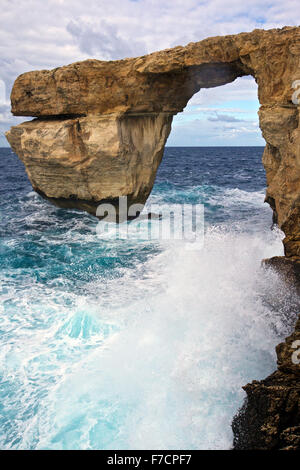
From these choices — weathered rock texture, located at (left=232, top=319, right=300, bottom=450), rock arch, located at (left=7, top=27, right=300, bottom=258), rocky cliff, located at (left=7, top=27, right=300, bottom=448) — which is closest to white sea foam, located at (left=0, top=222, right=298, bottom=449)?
weathered rock texture, located at (left=232, top=319, right=300, bottom=450)

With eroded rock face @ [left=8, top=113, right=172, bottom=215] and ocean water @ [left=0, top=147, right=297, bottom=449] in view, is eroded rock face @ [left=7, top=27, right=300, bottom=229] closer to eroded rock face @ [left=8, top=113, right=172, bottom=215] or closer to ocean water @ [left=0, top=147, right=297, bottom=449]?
eroded rock face @ [left=8, top=113, right=172, bottom=215]

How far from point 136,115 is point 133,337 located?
8928 millimetres

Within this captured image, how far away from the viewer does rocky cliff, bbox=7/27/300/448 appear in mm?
8656

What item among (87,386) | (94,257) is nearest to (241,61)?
(94,257)

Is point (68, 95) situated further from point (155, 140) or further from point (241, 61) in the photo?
point (241, 61)

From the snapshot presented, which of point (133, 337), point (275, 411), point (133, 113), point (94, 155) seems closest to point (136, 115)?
point (133, 113)

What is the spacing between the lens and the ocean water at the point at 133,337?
533 cm

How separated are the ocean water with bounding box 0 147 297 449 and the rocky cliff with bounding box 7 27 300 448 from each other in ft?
6.20

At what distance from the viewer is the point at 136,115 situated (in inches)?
520

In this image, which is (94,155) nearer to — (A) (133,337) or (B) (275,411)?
(A) (133,337)

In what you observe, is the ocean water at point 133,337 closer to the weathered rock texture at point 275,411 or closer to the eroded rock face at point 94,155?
the weathered rock texture at point 275,411

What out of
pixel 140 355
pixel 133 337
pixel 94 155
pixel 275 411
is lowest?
pixel 140 355

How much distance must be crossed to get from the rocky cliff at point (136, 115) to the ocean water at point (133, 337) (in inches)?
74.4

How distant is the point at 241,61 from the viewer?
1004 centimetres
